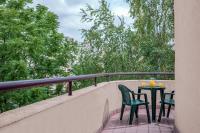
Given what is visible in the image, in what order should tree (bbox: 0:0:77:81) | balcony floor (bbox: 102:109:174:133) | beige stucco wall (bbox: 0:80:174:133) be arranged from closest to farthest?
beige stucco wall (bbox: 0:80:174:133), balcony floor (bbox: 102:109:174:133), tree (bbox: 0:0:77:81)

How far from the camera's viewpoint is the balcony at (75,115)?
2175 millimetres

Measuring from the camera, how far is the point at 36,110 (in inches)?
96.6

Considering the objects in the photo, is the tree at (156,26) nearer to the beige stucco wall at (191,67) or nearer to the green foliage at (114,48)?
the green foliage at (114,48)

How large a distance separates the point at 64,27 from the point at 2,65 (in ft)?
12.8

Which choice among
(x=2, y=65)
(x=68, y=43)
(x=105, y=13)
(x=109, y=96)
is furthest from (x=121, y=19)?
(x=109, y=96)

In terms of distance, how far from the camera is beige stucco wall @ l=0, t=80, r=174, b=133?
84.2 inches

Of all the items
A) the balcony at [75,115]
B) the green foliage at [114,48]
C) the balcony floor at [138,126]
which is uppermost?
the green foliage at [114,48]

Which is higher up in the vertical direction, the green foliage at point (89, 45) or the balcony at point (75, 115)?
the green foliage at point (89, 45)

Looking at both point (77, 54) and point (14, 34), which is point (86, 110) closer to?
point (77, 54)

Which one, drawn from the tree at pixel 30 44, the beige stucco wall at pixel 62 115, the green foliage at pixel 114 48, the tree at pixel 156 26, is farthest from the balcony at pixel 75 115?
the tree at pixel 30 44

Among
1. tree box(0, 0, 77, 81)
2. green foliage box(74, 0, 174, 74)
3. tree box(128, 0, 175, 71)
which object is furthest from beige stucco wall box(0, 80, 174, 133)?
tree box(128, 0, 175, 71)

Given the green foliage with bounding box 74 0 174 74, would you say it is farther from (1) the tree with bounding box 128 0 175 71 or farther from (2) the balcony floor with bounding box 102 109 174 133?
(2) the balcony floor with bounding box 102 109 174 133

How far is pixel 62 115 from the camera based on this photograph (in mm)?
3170

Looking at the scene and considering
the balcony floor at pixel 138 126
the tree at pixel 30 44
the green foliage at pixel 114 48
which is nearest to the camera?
the balcony floor at pixel 138 126
